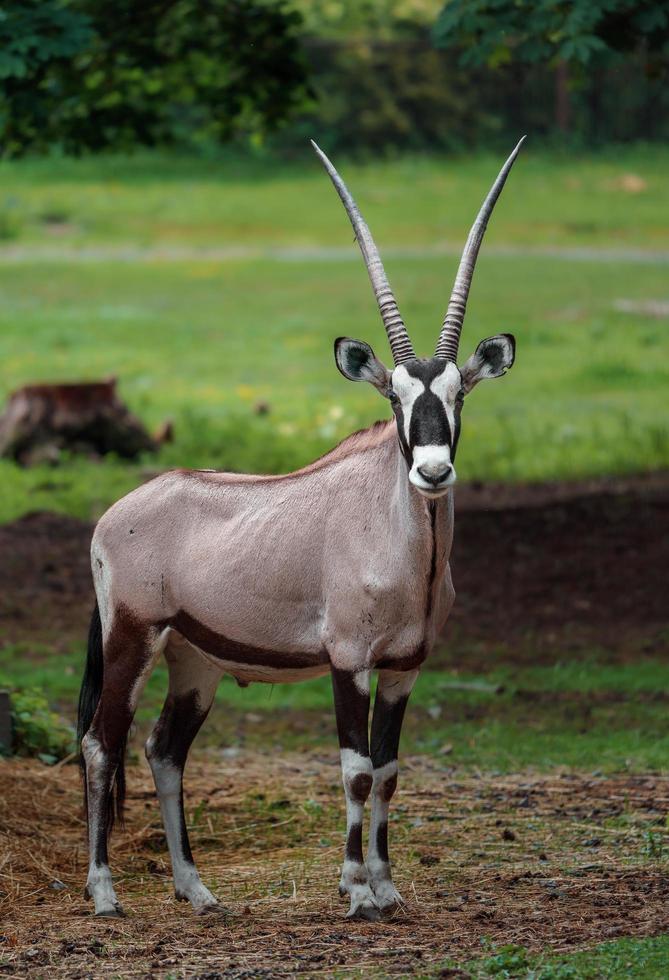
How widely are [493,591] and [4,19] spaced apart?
5.16 metres

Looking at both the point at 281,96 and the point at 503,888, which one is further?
the point at 281,96

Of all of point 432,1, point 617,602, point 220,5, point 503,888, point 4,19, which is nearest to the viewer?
point 503,888

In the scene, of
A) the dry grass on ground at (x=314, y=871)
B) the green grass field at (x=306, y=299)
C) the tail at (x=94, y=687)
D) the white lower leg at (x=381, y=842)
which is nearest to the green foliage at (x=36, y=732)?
the dry grass on ground at (x=314, y=871)

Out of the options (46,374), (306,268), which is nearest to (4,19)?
(46,374)

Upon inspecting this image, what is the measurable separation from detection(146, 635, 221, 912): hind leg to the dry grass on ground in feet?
0.51

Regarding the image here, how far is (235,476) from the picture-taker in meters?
7.09

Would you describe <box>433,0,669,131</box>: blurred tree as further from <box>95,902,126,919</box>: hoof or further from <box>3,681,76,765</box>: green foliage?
<box>95,902,126,919</box>: hoof

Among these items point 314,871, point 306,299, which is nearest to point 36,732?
point 314,871

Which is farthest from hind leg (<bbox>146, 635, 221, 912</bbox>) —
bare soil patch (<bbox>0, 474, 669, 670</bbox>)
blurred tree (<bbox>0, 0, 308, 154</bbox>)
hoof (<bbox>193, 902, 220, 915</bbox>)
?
blurred tree (<bbox>0, 0, 308, 154</bbox>)

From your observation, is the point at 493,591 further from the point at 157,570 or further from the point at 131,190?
the point at 131,190

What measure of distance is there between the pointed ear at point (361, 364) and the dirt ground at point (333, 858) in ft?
6.57

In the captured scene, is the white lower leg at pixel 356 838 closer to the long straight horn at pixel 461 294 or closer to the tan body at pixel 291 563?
the tan body at pixel 291 563

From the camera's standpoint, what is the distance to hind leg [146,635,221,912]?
6891 millimetres

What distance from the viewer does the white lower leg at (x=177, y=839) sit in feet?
22.3
